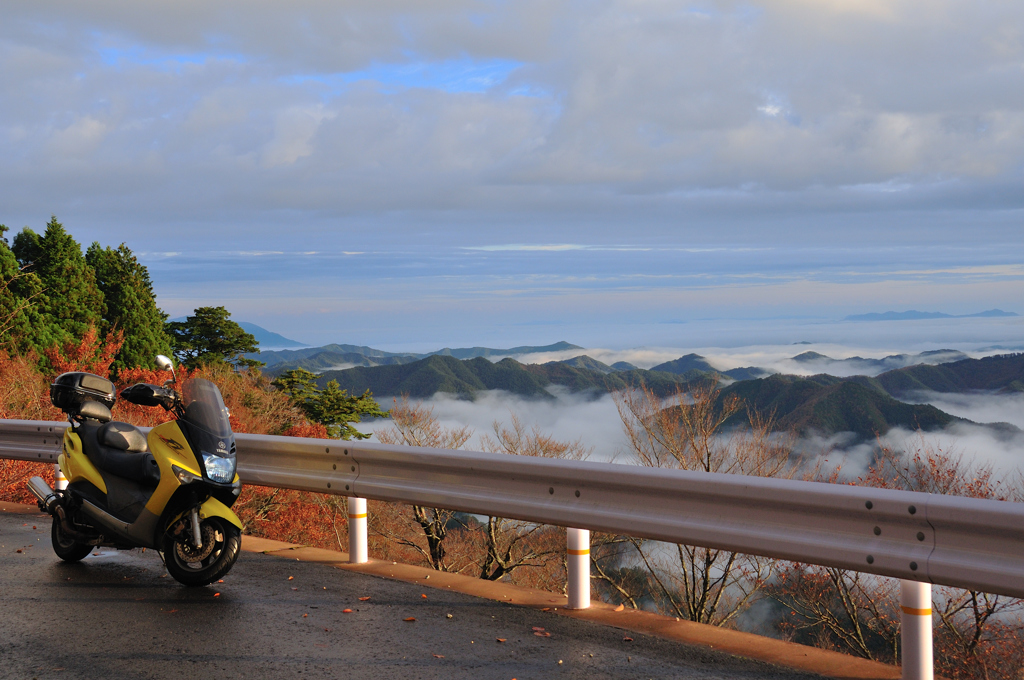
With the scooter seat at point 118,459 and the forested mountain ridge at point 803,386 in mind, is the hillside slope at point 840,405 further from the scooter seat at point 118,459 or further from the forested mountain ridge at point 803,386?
the scooter seat at point 118,459

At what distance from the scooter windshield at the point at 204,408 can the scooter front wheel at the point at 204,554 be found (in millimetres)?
618

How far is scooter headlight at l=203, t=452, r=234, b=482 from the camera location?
229 inches

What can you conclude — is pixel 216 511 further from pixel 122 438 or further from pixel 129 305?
pixel 129 305

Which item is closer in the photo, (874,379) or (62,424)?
(62,424)

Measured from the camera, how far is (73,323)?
51.5 meters

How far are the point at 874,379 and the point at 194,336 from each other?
7536 cm

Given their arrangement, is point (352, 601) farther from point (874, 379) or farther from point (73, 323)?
point (874, 379)

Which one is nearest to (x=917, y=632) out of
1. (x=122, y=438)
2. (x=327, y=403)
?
(x=122, y=438)

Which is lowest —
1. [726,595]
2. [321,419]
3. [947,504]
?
[726,595]

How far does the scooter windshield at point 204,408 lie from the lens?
5926 mm

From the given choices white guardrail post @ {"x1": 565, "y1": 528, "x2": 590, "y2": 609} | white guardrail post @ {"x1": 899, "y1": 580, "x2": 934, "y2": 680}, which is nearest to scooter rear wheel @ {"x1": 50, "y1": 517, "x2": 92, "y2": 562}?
white guardrail post @ {"x1": 565, "y1": 528, "x2": 590, "y2": 609}

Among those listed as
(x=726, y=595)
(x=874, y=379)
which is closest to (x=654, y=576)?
(x=726, y=595)

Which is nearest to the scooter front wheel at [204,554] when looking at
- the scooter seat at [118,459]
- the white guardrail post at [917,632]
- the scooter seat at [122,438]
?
the scooter seat at [118,459]

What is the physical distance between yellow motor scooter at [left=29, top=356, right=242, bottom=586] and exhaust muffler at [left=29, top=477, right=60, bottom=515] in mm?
614
